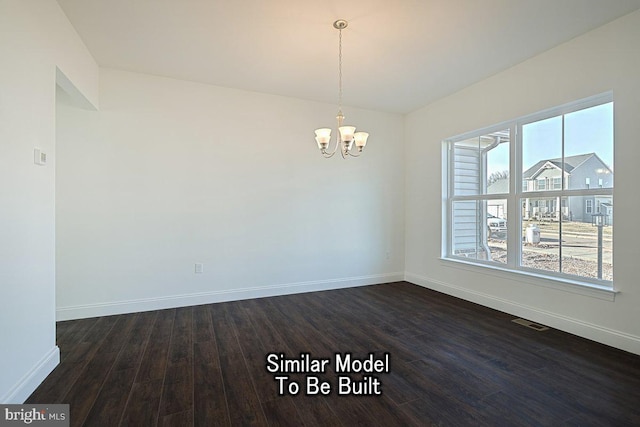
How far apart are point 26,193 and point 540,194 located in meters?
4.64

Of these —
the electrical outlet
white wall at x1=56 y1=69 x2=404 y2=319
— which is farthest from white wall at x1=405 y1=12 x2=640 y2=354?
the electrical outlet

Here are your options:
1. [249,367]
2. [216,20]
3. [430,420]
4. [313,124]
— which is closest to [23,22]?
[216,20]

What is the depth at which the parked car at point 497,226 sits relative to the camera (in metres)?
3.76

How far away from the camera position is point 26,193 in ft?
6.57

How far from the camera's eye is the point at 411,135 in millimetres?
5090

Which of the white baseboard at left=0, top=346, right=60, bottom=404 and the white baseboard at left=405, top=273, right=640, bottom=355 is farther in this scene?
the white baseboard at left=405, top=273, right=640, bottom=355

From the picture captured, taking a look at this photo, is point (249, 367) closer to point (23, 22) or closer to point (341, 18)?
point (23, 22)

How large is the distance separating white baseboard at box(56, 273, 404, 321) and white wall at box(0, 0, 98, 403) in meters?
1.15

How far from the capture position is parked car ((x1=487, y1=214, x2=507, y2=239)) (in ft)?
12.3

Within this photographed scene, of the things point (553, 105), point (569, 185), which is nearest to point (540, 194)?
point (569, 185)

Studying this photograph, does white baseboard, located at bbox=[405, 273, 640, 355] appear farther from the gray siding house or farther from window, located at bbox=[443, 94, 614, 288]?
the gray siding house

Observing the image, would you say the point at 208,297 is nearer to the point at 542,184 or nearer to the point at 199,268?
the point at 199,268

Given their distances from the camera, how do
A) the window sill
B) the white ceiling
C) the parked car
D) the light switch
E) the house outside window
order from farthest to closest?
the parked car
the house outside window
the window sill
the white ceiling
the light switch

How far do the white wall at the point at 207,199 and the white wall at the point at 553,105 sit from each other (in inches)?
38.7
